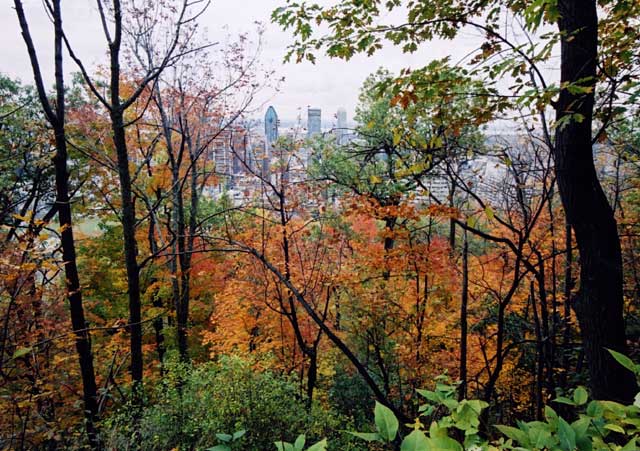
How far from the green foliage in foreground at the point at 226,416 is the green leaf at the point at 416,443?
402 cm

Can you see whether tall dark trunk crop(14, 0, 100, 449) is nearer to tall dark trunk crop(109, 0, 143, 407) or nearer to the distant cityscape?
tall dark trunk crop(109, 0, 143, 407)

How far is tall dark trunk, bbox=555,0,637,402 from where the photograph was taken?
250 centimetres

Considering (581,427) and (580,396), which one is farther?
(580,396)

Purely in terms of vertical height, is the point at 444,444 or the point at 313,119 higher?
the point at 313,119

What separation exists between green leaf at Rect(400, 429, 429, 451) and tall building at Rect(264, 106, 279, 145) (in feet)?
25.6

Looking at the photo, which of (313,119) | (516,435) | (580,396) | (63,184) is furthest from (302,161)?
(516,435)

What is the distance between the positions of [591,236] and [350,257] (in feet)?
22.2

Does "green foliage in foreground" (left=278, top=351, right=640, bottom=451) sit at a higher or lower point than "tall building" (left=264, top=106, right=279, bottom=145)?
lower

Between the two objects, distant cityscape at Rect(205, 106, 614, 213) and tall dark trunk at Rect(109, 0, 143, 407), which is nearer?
tall dark trunk at Rect(109, 0, 143, 407)

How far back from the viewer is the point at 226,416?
4.91m

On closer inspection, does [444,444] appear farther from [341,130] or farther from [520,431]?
[341,130]

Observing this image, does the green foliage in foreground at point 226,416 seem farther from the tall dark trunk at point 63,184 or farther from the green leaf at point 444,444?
the green leaf at point 444,444

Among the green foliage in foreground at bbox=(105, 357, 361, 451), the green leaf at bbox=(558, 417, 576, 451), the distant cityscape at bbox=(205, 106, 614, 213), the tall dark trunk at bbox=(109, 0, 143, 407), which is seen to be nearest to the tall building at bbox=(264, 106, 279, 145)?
the distant cityscape at bbox=(205, 106, 614, 213)

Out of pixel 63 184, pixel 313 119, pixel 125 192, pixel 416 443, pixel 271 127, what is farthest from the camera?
pixel 313 119
